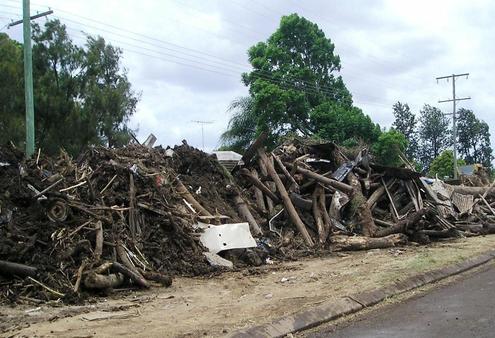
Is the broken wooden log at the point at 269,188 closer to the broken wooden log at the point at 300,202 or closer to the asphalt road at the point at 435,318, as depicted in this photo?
the broken wooden log at the point at 300,202

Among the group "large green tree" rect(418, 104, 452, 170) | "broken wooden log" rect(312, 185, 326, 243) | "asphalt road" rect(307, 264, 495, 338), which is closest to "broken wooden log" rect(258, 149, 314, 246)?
"broken wooden log" rect(312, 185, 326, 243)

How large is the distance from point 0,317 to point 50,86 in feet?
73.8

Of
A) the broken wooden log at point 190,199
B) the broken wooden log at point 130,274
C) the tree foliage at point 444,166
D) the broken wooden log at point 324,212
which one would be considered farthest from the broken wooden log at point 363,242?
the tree foliage at point 444,166

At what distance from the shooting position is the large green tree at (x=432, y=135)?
89.6 metres

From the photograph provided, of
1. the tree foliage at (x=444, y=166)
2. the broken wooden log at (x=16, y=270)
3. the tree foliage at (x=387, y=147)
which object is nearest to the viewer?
the broken wooden log at (x=16, y=270)

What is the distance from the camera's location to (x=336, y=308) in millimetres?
7113

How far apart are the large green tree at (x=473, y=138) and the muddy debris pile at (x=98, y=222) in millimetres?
83552

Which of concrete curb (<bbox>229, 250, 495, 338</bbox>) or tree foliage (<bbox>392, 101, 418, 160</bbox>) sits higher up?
tree foliage (<bbox>392, 101, 418, 160</bbox>)

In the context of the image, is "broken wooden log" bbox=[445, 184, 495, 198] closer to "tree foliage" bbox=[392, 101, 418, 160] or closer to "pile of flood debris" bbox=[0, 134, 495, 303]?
"pile of flood debris" bbox=[0, 134, 495, 303]

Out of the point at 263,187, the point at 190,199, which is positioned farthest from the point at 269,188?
the point at 190,199

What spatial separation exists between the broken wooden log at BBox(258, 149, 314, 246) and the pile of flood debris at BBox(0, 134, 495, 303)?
1.4 inches

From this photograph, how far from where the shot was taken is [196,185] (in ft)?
46.1

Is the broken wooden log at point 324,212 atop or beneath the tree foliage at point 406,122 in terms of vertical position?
beneath

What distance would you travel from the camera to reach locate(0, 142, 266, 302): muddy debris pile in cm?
827
